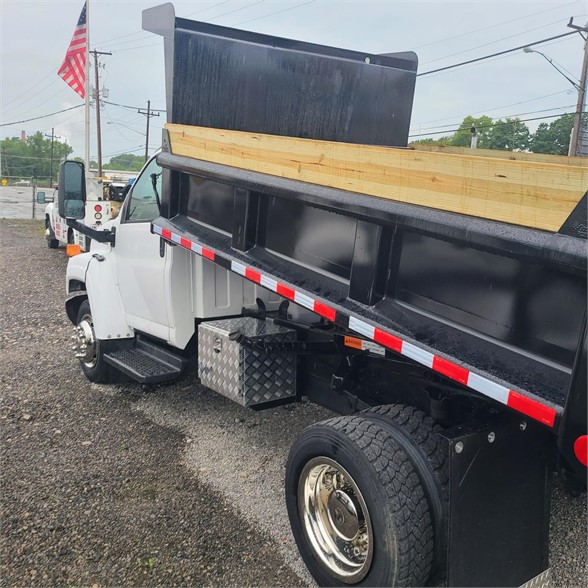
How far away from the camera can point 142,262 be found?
183 inches

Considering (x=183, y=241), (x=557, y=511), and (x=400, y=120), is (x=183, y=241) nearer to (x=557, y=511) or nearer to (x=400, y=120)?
(x=400, y=120)

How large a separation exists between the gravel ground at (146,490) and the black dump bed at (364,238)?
1.40 meters

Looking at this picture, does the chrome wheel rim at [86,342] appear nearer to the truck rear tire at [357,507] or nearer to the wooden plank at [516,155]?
the truck rear tire at [357,507]

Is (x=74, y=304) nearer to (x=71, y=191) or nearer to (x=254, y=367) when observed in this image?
(x=71, y=191)

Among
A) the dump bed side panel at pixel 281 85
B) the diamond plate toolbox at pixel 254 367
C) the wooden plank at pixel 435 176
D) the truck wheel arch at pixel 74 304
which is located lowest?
the truck wheel arch at pixel 74 304

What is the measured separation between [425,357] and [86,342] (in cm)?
385

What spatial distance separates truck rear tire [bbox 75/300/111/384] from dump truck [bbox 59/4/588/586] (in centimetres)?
87

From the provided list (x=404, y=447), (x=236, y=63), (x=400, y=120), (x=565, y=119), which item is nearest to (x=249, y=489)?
A: (x=404, y=447)

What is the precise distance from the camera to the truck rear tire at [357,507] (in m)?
2.35

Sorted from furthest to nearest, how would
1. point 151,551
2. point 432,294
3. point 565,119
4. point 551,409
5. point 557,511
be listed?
point 565,119, point 557,511, point 151,551, point 432,294, point 551,409

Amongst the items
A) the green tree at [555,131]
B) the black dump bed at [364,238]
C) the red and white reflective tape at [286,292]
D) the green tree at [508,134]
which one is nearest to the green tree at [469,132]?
the green tree at [508,134]

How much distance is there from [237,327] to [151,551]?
1498 millimetres

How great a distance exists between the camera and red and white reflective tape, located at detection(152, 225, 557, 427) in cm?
195

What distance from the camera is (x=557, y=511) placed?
3418 millimetres
